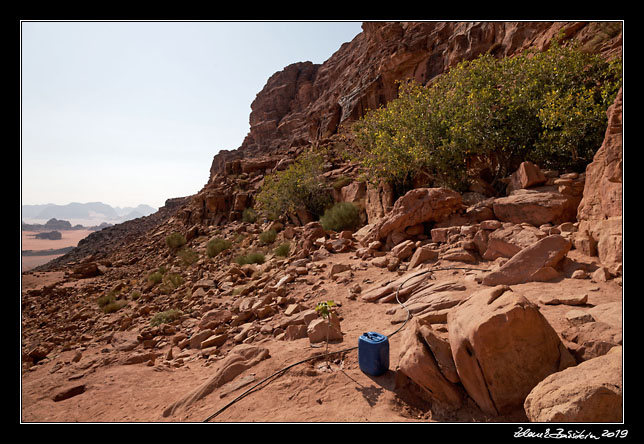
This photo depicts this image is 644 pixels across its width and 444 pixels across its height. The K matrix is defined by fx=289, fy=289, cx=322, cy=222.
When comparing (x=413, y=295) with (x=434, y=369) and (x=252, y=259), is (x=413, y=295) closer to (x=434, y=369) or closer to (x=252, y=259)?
(x=434, y=369)

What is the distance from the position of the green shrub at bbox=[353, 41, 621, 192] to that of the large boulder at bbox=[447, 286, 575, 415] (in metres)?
7.17

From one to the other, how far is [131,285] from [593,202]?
51.8 feet

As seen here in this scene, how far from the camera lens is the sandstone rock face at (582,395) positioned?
1.83m

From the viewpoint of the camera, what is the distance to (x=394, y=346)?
3820 millimetres

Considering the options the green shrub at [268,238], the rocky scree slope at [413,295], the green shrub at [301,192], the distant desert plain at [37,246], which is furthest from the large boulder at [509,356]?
the green shrub at [301,192]

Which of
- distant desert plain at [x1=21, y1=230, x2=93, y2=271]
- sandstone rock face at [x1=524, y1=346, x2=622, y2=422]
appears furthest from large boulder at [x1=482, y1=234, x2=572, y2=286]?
→ distant desert plain at [x1=21, y1=230, x2=93, y2=271]

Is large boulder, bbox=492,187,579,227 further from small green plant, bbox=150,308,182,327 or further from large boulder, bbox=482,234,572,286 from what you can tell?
small green plant, bbox=150,308,182,327

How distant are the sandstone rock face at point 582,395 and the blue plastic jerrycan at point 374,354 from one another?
4.34ft

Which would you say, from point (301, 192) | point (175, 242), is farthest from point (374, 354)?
point (175, 242)

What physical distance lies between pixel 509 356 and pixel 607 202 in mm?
3899

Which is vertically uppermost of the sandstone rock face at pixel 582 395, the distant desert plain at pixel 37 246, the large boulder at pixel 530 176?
the large boulder at pixel 530 176

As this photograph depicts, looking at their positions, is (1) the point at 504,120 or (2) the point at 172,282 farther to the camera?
(2) the point at 172,282

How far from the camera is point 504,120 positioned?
9.21 metres

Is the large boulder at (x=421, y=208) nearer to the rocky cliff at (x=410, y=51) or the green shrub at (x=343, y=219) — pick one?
the green shrub at (x=343, y=219)
